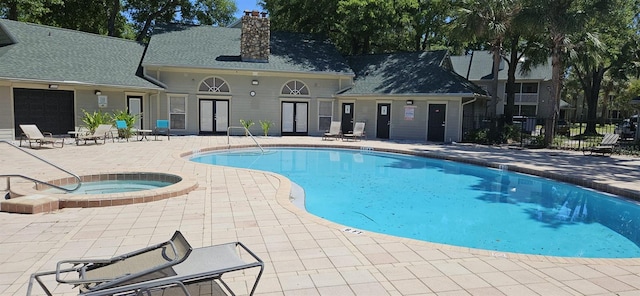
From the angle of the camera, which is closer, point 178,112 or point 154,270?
point 154,270

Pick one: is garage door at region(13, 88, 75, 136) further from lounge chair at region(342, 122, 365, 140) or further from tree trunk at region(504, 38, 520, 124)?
tree trunk at region(504, 38, 520, 124)

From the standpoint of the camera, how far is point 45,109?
16.6 metres

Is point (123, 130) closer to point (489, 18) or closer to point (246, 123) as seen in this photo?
point (246, 123)

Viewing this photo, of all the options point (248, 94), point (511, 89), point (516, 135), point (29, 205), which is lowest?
point (29, 205)

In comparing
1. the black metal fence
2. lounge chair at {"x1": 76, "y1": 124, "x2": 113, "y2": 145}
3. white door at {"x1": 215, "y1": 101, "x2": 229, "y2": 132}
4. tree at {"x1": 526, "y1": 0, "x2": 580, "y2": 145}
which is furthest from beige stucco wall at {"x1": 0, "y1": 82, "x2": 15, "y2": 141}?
tree at {"x1": 526, "y1": 0, "x2": 580, "y2": 145}

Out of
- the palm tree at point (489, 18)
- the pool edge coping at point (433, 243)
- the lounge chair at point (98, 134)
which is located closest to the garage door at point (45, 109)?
the lounge chair at point (98, 134)

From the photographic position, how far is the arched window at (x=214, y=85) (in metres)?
20.5

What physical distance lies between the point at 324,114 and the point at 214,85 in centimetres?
594

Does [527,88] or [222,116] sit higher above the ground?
[527,88]

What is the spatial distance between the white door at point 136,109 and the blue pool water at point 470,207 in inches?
284

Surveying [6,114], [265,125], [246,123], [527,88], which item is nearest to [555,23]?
[265,125]

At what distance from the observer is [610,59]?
26.3 m

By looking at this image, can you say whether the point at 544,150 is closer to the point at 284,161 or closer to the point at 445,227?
the point at 284,161

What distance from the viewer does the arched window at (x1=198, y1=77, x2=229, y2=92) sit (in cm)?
2055
